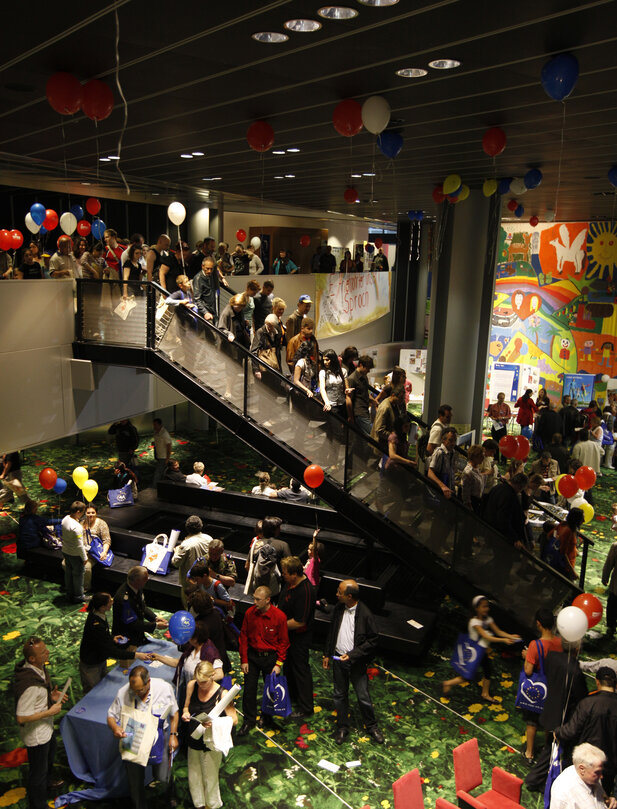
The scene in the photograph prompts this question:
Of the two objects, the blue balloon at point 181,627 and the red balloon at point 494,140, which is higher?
the red balloon at point 494,140

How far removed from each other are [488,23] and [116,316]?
24.8 ft

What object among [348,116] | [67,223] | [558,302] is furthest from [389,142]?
[558,302]

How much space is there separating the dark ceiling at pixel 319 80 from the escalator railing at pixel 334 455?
8.59 ft

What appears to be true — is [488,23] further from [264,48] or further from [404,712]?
[404,712]

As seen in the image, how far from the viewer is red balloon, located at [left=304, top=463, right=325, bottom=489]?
8203mm

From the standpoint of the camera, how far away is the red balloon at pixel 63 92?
4.86m

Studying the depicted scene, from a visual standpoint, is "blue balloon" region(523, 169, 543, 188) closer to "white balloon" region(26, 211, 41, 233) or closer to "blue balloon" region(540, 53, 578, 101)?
"blue balloon" region(540, 53, 578, 101)

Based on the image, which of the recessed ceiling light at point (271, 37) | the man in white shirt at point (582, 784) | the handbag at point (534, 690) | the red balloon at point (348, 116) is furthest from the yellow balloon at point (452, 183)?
the man in white shirt at point (582, 784)

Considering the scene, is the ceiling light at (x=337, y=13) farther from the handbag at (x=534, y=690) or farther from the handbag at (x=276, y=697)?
the handbag at (x=276, y=697)

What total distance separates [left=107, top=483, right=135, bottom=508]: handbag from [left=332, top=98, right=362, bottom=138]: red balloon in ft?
24.8

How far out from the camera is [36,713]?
17.2ft

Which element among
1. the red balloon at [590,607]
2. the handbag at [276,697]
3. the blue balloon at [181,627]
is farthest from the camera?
the handbag at [276,697]

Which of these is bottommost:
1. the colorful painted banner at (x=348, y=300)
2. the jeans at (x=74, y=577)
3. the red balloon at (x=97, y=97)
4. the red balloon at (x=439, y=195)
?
the jeans at (x=74, y=577)

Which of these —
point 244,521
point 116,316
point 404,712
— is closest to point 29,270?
point 116,316
